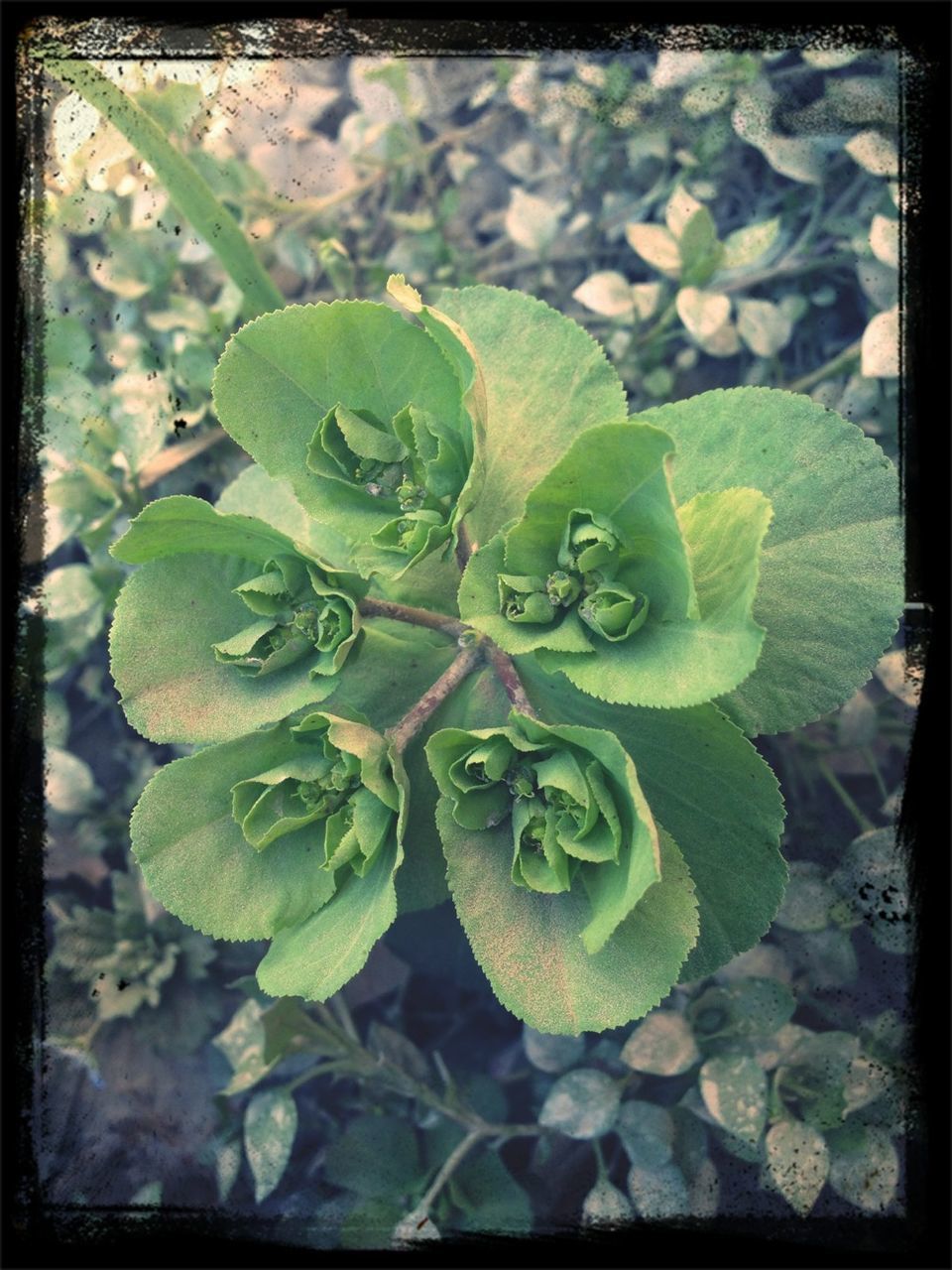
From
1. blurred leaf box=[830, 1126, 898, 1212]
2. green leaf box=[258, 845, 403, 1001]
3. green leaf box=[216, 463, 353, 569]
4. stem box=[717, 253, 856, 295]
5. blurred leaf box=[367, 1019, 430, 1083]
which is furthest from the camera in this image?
stem box=[717, 253, 856, 295]

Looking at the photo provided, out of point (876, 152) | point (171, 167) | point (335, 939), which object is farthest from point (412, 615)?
point (876, 152)

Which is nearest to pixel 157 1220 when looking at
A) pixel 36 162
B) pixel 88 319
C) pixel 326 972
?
pixel 326 972

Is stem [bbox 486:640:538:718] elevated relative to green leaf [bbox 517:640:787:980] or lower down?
elevated

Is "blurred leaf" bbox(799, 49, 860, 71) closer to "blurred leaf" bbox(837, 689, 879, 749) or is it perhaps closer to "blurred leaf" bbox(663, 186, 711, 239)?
"blurred leaf" bbox(663, 186, 711, 239)

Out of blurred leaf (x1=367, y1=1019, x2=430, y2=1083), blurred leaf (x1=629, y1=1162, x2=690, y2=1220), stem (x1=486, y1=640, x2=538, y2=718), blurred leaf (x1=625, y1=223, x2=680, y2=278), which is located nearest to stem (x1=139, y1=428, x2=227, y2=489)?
blurred leaf (x1=625, y1=223, x2=680, y2=278)

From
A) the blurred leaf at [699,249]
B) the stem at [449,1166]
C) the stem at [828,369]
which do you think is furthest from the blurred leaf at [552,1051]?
the blurred leaf at [699,249]

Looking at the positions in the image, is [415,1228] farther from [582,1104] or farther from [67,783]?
[67,783]

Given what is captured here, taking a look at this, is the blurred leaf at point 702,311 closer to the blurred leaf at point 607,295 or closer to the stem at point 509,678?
the blurred leaf at point 607,295
